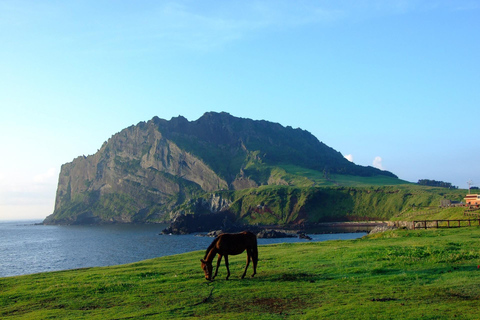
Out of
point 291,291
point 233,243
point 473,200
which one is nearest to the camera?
point 291,291

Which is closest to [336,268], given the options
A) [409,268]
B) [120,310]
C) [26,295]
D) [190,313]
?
[409,268]

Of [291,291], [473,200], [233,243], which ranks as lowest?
[291,291]

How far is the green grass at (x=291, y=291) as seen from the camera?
1658 centimetres

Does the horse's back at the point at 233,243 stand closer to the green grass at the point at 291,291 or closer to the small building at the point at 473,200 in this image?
the green grass at the point at 291,291

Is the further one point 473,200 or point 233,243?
point 473,200

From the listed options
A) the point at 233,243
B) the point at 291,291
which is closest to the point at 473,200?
the point at 233,243

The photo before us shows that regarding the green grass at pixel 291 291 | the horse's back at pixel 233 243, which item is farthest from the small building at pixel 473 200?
the horse's back at pixel 233 243

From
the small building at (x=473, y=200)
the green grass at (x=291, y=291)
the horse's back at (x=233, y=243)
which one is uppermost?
the small building at (x=473, y=200)

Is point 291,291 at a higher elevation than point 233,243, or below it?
below

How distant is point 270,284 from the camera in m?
22.0

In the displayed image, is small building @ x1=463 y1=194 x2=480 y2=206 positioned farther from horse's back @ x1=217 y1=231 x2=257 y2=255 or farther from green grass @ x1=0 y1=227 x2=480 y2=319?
horse's back @ x1=217 y1=231 x2=257 y2=255

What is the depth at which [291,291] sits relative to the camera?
20.1 meters

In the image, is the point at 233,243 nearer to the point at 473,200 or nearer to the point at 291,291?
the point at 291,291

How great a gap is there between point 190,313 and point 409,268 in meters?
13.4
